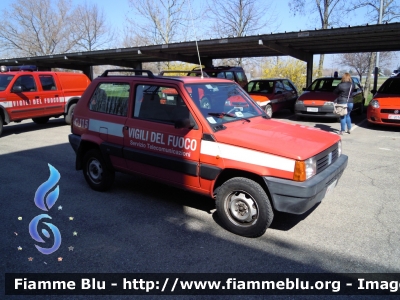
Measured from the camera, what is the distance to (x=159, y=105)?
4387mm

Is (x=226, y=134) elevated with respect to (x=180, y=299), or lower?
elevated

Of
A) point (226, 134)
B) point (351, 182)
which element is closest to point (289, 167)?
point (226, 134)

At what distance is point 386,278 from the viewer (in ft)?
9.74

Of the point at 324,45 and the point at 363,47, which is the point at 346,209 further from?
the point at 363,47

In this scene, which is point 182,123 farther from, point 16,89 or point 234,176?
point 16,89

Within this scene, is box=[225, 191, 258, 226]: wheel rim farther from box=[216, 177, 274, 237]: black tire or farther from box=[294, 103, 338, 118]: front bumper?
box=[294, 103, 338, 118]: front bumper

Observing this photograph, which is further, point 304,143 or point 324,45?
point 324,45

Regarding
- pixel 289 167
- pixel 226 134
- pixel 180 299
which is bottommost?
pixel 180 299

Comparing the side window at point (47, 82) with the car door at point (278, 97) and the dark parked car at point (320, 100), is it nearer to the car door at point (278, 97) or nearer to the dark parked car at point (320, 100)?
the car door at point (278, 97)

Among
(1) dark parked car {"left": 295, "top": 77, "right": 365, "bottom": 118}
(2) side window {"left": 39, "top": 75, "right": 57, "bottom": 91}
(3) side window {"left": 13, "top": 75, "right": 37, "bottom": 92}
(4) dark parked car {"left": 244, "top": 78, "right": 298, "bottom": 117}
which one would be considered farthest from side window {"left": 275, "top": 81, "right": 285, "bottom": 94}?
(3) side window {"left": 13, "top": 75, "right": 37, "bottom": 92}

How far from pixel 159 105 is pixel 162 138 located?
475 mm

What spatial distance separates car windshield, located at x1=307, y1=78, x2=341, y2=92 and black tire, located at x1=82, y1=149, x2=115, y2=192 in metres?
9.77

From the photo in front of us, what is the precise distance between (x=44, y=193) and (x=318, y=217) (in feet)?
12.4

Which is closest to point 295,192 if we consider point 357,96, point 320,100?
point 320,100
